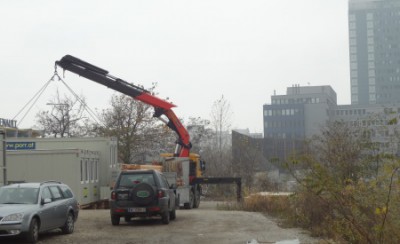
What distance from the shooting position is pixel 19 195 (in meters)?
14.1

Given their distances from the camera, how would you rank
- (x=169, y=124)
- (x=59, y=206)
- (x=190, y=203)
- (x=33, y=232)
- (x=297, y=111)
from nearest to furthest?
(x=33, y=232)
(x=59, y=206)
(x=190, y=203)
(x=169, y=124)
(x=297, y=111)

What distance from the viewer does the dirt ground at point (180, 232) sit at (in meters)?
13.9

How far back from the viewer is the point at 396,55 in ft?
532

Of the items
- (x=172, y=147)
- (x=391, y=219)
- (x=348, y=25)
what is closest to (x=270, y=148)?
(x=172, y=147)

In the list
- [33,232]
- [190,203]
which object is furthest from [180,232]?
[190,203]

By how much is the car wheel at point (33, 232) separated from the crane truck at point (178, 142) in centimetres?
1436

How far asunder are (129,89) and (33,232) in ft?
55.3

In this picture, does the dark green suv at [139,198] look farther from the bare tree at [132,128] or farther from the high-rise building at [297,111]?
the high-rise building at [297,111]

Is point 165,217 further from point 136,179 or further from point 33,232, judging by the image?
point 33,232

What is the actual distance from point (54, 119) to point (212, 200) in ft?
77.1

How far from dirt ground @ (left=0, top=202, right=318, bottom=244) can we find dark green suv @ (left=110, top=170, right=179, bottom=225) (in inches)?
15.4

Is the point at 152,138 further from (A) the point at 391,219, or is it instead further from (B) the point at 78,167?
(A) the point at 391,219

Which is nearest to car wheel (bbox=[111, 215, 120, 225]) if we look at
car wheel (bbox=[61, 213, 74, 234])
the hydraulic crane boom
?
car wheel (bbox=[61, 213, 74, 234])

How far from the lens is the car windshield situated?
13.9 metres
